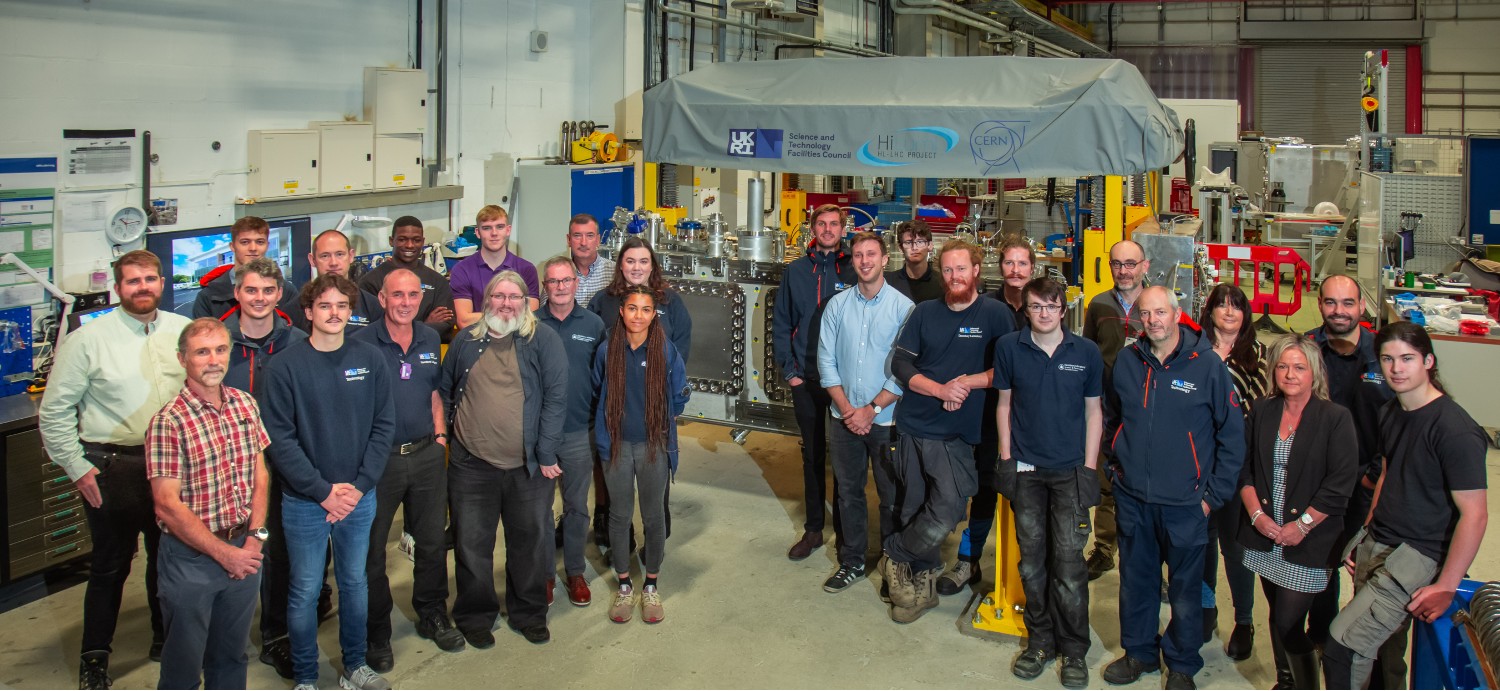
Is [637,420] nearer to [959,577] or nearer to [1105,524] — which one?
[959,577]

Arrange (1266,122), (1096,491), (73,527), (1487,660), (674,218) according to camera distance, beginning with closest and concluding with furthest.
→ (1487,660)
(1096,491)
(73,527)
(674,218)
(1266,122)

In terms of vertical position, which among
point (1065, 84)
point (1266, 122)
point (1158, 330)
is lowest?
point (1158, 330)

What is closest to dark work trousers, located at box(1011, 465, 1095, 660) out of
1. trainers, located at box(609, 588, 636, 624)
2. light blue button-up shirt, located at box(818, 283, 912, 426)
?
light blue button-up shirt, located at box(818, 283, 912, 426)

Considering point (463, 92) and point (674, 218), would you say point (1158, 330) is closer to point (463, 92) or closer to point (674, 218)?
point (674, 218)

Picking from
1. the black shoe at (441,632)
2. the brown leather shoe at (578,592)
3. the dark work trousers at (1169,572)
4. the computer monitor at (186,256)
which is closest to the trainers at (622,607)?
the brown leather shoe at (578,592)

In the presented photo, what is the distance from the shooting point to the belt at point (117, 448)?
A: 4348 mm

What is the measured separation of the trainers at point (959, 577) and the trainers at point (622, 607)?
1.41m

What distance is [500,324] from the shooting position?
4637 mm

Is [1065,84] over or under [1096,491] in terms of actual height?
over

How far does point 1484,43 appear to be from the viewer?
21.1 metres

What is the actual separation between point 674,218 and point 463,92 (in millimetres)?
2611

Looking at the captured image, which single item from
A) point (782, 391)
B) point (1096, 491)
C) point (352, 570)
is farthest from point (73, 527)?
point (1096, 491)

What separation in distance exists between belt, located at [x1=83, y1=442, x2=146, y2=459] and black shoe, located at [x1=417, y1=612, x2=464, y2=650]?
4.18 ft

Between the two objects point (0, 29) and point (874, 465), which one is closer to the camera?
point (874, 465)
